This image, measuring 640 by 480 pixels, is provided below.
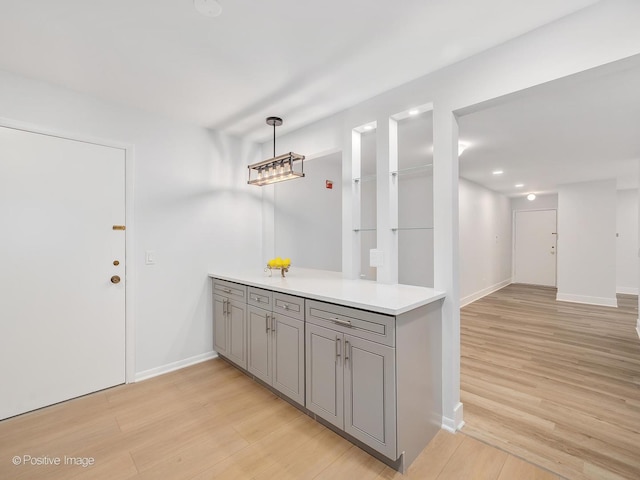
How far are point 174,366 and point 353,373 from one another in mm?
2121

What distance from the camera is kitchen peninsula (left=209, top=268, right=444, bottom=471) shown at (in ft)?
5.32

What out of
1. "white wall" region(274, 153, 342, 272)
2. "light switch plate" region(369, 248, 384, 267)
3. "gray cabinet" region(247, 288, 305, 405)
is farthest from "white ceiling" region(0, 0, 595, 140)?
"gray cabinet" region(247, 288, 305, 405)

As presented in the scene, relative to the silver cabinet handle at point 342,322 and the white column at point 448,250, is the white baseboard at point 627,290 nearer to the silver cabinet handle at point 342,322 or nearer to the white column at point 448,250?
the white column at point 448,250

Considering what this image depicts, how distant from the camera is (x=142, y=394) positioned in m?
2.51

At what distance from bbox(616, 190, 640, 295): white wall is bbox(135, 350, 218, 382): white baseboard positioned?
8982 mm

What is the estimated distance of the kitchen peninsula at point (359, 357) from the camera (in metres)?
1.62

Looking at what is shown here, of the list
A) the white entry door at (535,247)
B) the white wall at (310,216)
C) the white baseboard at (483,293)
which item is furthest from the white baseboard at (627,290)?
the white wall at (310,216)

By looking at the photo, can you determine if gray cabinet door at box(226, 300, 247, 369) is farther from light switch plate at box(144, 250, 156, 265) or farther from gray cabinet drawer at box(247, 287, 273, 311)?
light switch plate at box(144, 250, 156, 265)

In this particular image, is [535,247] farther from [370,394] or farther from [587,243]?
[370,394]

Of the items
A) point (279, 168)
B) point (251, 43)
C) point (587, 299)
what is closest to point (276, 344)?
point (279, 168)

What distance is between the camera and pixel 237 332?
2818 millimetres

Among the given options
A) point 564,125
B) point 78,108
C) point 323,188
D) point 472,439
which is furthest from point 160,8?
point 564,125

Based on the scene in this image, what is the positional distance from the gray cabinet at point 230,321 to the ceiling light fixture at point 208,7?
202cm

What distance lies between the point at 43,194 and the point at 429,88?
122 inches
